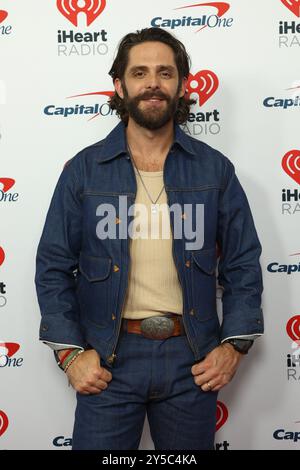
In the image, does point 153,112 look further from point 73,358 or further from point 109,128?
point 73,358

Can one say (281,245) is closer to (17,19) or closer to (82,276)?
(82,276)

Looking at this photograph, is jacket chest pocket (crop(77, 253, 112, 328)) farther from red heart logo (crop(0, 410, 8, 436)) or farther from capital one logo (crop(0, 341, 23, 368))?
red heart logo (crop(0, 410, 8, 436))

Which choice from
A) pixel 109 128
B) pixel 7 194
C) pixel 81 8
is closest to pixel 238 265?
pixel 109 128

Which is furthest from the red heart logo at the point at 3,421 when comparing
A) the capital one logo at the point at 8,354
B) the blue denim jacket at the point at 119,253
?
the blue denim jacket at the point at 119,253

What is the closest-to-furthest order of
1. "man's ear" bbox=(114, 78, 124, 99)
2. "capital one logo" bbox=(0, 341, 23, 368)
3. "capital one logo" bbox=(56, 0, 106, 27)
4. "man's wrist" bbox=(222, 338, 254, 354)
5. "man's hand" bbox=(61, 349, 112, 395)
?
"man's hand" bbox=(61, 349, 112, 395), "man's wrist" bbox=(222, 338, 254, 354), "man's ear" bbox=(114, 78, 124, 99), "capital one logo" bbox=(56, 0, 106, 27), "capital one logo" bbox=(0, 341, 23, 368)

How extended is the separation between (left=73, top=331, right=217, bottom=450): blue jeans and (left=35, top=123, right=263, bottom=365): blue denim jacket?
0.06 metres

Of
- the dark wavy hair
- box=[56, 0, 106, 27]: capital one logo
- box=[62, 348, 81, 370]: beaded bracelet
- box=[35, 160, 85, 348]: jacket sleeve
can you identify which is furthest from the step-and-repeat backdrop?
box=[62, 348, 81, 370]: beaded bracelet

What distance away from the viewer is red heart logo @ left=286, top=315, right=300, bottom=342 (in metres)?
2.18

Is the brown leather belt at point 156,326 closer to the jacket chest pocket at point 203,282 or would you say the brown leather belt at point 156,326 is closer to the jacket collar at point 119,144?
the jacket chest pocket at point 203,282

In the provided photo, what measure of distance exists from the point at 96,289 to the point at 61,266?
0.13 meters

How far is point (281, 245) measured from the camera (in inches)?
84.3

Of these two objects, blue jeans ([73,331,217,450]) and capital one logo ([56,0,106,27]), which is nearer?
blue jeans ([73,331,217,450])

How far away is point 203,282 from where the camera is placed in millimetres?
1729
